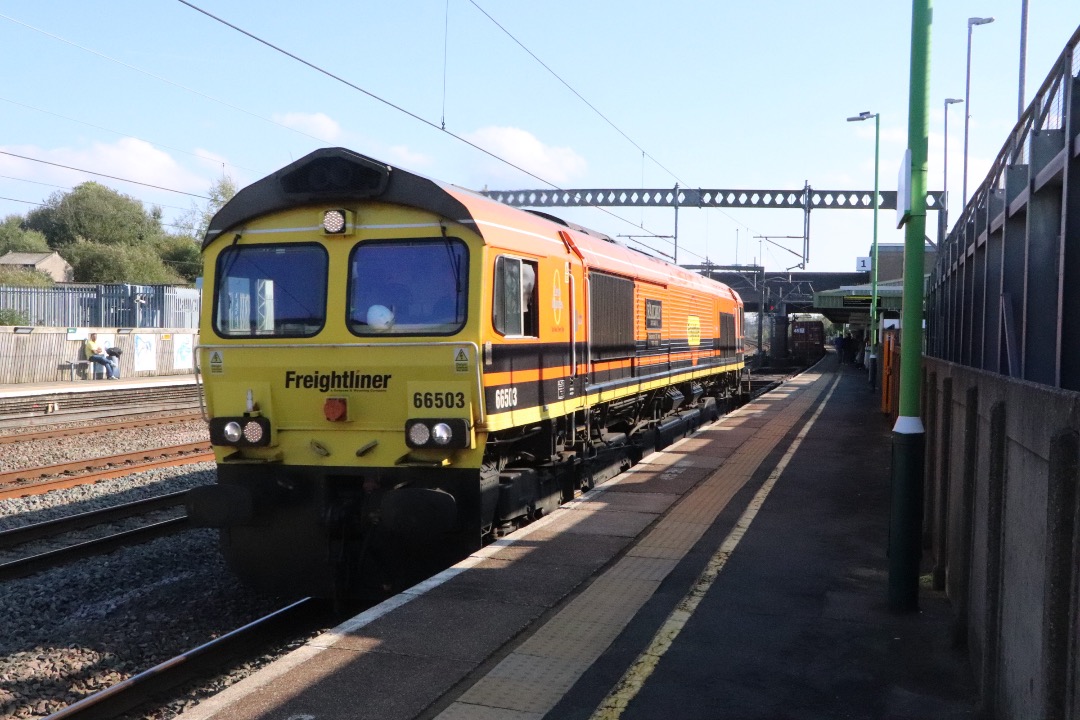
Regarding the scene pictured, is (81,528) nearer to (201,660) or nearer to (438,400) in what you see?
(201,660)

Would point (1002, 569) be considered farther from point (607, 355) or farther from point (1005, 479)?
point (607, 355)

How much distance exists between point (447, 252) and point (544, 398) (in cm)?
195

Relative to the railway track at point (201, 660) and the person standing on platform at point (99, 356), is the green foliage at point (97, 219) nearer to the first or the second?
the person standing on platform at point (99, 356)

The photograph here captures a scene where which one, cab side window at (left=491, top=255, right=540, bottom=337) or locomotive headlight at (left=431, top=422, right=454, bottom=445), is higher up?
cab side window at (left=491, top=255, right=540, bottom=337)

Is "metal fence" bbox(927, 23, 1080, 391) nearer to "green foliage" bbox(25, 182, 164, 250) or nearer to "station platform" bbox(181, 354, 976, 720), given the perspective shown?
"station platform" bbox(181, 354, 976, 720)

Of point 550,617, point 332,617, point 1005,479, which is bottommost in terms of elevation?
point 332,617

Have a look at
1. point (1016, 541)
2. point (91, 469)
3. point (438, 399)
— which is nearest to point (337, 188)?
point (438, 399)

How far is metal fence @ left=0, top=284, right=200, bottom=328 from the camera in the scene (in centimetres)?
3419

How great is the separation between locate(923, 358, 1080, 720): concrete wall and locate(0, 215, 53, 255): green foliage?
71.3 m

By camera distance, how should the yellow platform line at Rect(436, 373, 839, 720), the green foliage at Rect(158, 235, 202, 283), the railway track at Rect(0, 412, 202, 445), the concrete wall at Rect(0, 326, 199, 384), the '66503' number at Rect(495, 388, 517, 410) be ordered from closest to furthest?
the yellow platform line at Rect(436, 373, 839, 720), the '66503' number at Rect(495, 388, 517, 410), the railway track at Rect(0, 412, 202, 445), the concrete wall at Rect(0, 326, 199, 384), the green foliage at Rect(158, 235, 202, 283)

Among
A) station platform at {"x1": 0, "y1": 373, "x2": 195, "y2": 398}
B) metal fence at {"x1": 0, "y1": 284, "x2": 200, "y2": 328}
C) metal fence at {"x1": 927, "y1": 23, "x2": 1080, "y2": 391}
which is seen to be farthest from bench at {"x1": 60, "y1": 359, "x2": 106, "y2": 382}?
metal fence at {"x1": 927, "y1": 23, "x2": 1080, "y2": 391}

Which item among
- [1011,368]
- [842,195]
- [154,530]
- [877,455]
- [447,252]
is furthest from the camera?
[842,195]

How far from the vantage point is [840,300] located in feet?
113

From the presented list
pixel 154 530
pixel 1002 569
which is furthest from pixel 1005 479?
pixel 154 530
